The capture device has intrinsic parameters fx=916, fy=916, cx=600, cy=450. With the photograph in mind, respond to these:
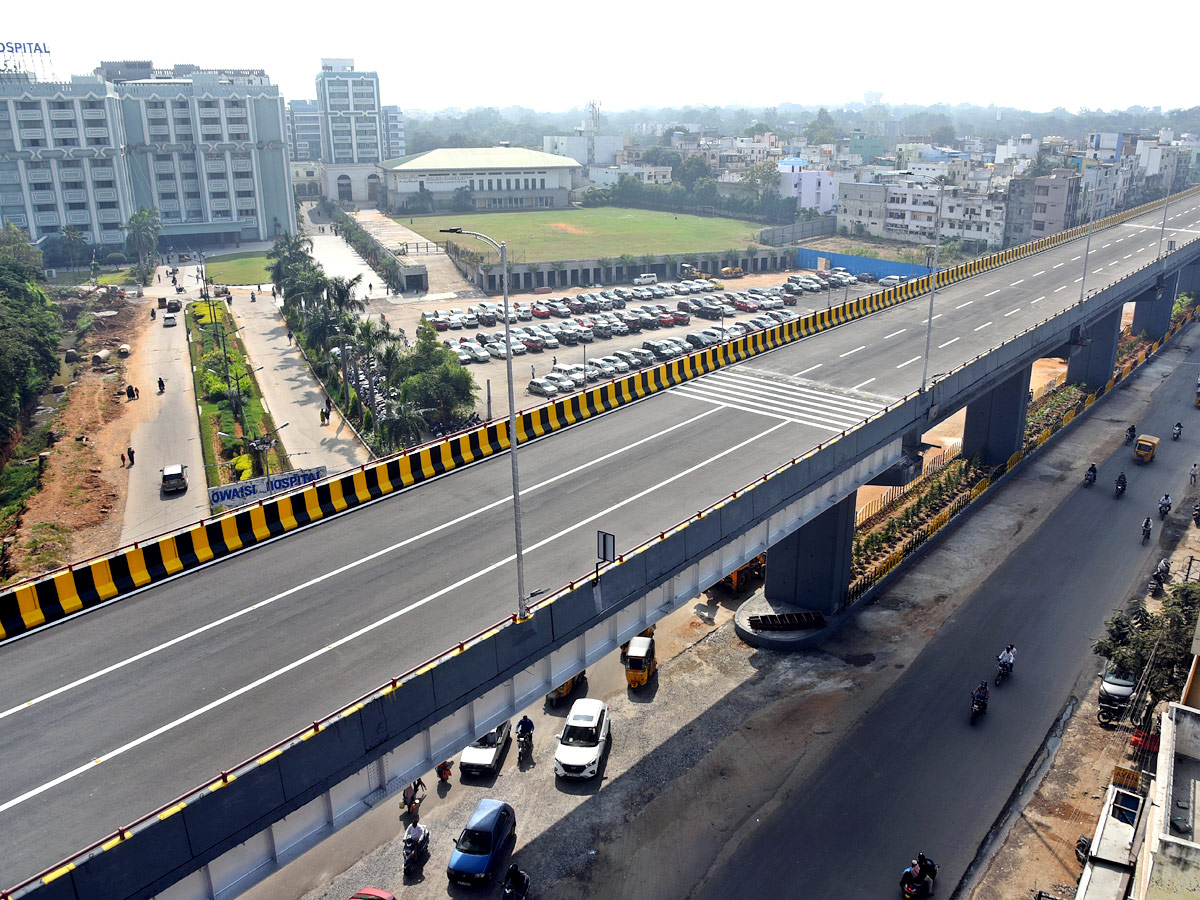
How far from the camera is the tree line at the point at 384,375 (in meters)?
45.3

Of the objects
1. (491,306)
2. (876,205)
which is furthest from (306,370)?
(876,205)

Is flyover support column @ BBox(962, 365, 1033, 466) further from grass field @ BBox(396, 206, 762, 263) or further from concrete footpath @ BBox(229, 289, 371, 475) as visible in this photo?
grass field @ BBox(396, 206, 762, 263)

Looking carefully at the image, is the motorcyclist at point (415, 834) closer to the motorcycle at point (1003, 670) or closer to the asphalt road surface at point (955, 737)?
the asphalt road surface at point (955, 737)

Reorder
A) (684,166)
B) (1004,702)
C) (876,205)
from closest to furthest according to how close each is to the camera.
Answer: (1004,702)
(876,205)
(684,166)

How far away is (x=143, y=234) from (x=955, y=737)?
352 ft

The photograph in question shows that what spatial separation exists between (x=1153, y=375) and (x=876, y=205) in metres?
61.5

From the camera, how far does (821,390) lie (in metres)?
36.7

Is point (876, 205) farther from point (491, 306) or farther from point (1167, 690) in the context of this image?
point (1167, 690)

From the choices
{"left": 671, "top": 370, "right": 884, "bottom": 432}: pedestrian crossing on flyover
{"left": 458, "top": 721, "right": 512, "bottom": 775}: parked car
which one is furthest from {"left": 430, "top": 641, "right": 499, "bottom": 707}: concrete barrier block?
{"left": 671, "top": 370, "right": 884, "bottom": 432}: pedestrian crossing on flyover

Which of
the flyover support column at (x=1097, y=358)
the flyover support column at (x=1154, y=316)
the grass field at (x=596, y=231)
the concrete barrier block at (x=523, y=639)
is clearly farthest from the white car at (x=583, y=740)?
the grass field at (x=596, y=231)

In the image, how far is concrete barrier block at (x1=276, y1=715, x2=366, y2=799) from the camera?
47.9 feet

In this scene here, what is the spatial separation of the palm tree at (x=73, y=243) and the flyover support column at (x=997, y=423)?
339 ft

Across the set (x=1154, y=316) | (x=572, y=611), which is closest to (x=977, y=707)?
(x=572, y=611)

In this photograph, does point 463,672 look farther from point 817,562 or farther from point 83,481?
point 83,481
